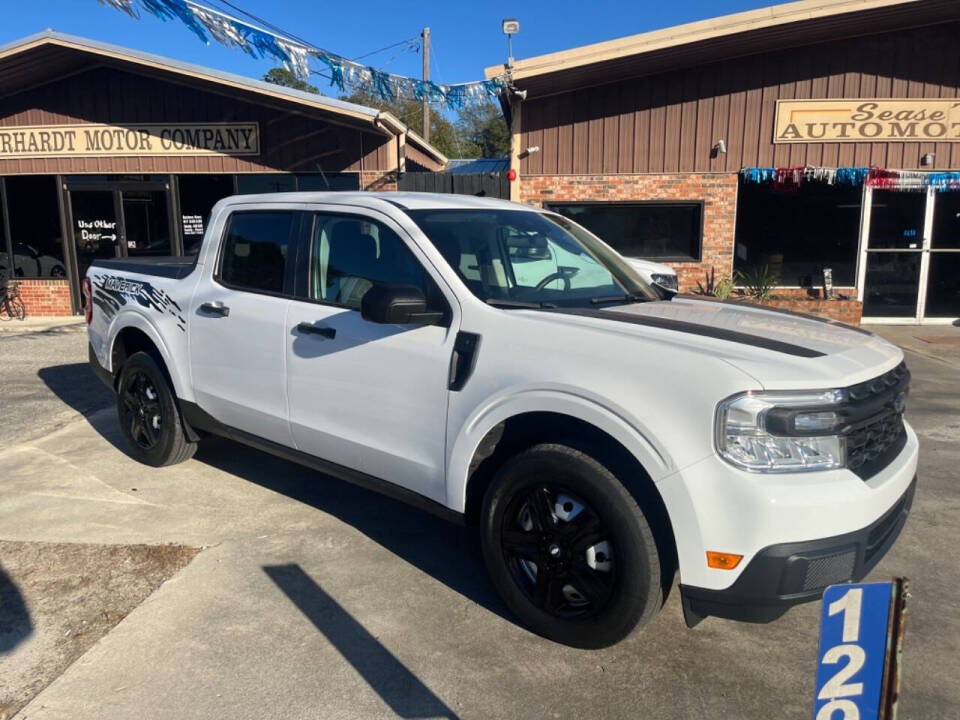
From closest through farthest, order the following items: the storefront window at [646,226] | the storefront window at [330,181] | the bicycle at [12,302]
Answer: the storefront window at [646,226], the storefront window at [330,181], the bicycle at [12,302]

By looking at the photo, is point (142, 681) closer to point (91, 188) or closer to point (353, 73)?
point (353, 73)

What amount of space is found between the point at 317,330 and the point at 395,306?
75cm

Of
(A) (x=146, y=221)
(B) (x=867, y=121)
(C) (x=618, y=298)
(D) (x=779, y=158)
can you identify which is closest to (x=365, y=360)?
(C) (x=618, y=298)

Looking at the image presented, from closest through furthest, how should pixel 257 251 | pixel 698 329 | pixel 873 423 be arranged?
pixel 873 423, pixel 698 329, pixel 257 251

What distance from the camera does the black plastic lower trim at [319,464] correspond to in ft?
11.4

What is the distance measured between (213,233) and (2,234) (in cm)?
1180

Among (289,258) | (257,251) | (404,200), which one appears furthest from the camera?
(257,251)

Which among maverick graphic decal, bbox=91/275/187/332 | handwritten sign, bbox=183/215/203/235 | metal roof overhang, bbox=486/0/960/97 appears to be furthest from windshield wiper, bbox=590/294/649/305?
handwritten sign, bbox=183/215/203/235

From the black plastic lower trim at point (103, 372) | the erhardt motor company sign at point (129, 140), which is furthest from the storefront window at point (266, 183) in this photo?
the black plastic lower trim at point (103, 372)

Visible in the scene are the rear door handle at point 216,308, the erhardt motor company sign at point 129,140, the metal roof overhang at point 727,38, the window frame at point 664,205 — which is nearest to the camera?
the rear door handle at point 216,308

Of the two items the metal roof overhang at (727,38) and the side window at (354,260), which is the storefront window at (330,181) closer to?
the metal roof overhang at (727,38)

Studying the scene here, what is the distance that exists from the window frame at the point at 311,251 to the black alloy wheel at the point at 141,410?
1.68 metres

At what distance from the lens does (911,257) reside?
40.3 ft

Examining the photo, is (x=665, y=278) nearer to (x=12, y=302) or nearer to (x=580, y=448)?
(x=580, y=448)
